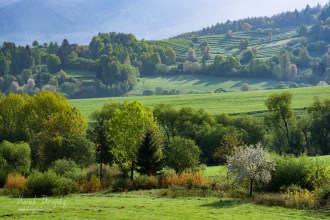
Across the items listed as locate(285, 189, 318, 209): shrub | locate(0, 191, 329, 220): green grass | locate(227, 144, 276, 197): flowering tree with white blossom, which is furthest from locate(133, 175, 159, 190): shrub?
locate(285, 189, 318, 209): shrub

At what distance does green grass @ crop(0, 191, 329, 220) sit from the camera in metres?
35.1

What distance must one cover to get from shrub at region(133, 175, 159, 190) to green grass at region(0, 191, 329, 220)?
40.7 feet

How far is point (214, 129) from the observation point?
100 metres

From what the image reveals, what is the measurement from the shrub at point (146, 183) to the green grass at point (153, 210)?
488 inches

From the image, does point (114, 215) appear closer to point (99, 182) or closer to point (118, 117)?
point (99, 182)

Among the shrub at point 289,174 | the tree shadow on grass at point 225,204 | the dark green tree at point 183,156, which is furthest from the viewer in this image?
the dark green tree at point 183,156

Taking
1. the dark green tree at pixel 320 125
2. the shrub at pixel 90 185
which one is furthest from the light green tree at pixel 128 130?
the dark green tree at pixel 320 125

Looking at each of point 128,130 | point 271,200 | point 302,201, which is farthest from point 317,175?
point 128,130

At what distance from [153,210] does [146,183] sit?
846 inches

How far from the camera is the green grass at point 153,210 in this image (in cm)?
3512

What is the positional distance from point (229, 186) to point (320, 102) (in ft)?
184

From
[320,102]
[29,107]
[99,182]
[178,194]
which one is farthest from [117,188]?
[320,102]

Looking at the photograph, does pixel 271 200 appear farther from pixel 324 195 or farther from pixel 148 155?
pixel 148 155

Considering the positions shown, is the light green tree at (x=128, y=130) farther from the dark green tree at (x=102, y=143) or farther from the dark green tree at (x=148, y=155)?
the dark green tree at (x=148, y=155)
